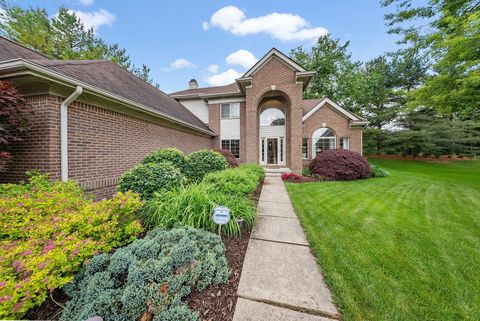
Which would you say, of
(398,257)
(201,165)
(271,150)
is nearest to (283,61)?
(271,150)

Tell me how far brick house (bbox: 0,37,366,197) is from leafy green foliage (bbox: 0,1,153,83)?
15872mm

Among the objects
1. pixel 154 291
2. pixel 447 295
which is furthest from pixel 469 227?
pixel 154 291

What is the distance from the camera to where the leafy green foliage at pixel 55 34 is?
1605cm

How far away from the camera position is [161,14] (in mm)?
10539

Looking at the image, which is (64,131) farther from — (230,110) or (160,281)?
(230,110)

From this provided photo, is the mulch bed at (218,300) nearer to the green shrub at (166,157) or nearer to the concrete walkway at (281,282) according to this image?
the concrete walkway at (281,282)

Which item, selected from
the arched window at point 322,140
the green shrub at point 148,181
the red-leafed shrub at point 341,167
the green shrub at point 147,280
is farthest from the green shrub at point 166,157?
the arched window at point 322,140

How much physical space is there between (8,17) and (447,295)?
3016 cm

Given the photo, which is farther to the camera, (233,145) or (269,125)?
(233,145)

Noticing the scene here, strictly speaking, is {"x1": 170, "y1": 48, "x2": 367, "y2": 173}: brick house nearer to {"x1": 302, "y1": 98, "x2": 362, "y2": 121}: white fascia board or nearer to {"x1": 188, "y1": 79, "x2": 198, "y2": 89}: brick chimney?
{"x1": 302, "y1": 98, "x2": 362, "y2": 121}: white fascia board

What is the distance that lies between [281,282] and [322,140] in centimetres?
1373

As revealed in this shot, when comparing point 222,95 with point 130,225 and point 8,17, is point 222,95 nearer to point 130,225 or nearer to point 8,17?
point 130,225

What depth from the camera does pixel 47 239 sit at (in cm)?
200

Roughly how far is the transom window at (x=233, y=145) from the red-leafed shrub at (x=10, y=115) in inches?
438
